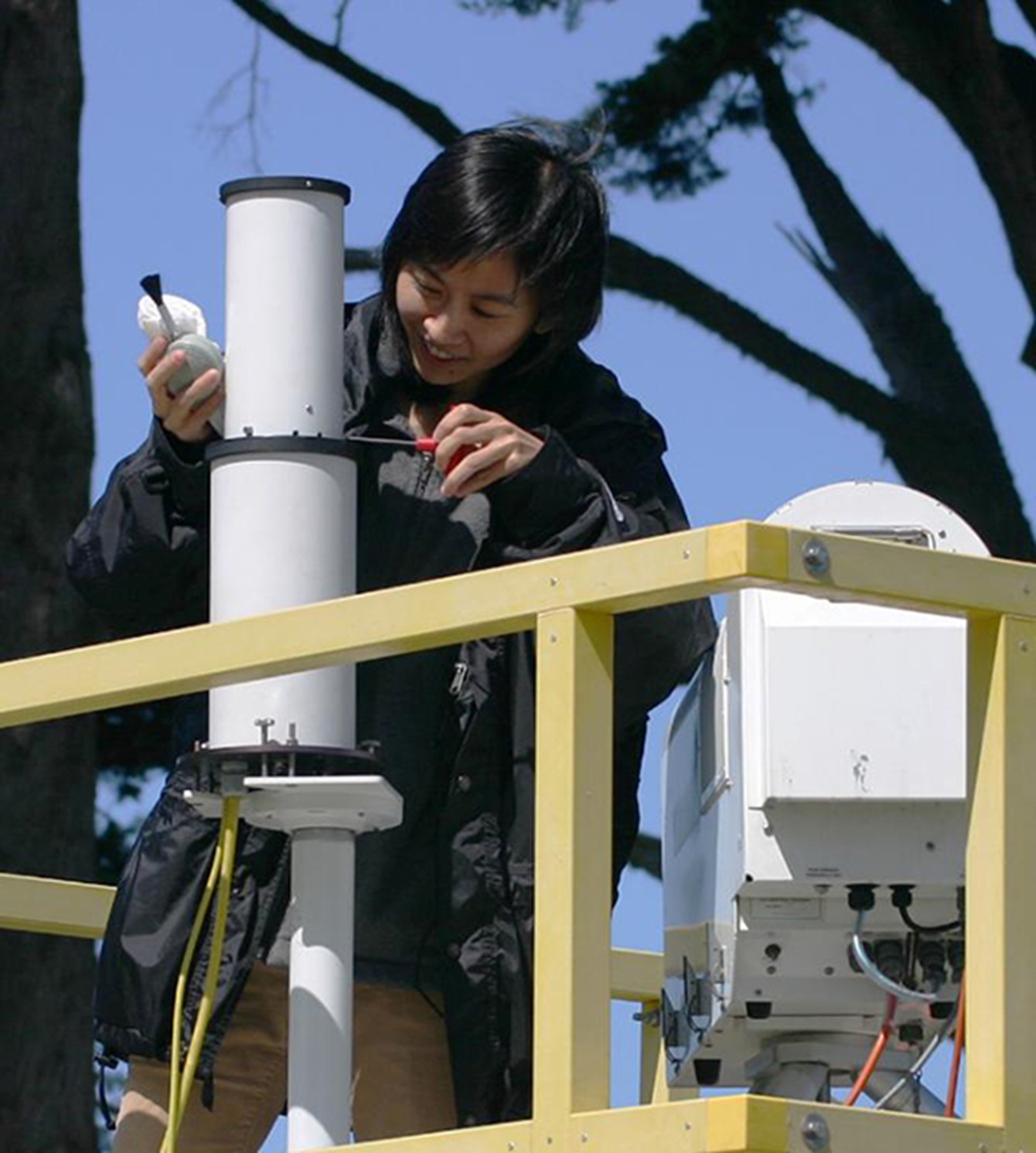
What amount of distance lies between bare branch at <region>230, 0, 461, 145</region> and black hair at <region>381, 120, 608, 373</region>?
565 centimetres

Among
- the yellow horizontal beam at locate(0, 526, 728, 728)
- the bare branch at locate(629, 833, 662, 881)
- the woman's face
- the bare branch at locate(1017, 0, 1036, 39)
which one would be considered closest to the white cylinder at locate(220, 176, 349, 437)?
the woman's face

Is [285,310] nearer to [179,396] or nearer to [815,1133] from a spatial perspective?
[179,396]

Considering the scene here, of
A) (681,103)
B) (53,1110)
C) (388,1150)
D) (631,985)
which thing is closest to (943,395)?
(681,103)

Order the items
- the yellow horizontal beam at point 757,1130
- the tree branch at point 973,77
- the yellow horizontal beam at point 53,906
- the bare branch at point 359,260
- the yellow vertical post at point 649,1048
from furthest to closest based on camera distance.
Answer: the tree branch at point 973,77, the bare branch at point 359,260, the yellow vertical post at point 649,1048, the yellow horizontal beam at point 53,906, the yellow horizontal beam at point 757,1130

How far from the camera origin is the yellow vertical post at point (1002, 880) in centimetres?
271

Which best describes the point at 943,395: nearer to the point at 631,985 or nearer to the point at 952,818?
the point at 631,985

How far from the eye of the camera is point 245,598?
3.16m

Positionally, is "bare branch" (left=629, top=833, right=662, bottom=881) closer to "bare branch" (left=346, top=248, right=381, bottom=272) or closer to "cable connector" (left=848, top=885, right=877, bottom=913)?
"bare branch" (left=346, top=248, right=381, bottom=272)

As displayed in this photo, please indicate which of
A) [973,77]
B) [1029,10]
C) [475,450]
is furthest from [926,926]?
[1029,10]

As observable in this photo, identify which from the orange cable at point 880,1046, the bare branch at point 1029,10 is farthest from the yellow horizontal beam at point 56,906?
the bare branch at point 1029,10

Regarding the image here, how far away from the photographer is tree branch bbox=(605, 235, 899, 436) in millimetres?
8883

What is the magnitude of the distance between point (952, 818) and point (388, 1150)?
70 centimetres

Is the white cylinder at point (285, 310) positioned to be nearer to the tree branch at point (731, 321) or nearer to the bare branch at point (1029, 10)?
the tree branch at point (731, 321)

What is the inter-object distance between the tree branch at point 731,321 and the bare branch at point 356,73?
581mm
